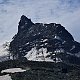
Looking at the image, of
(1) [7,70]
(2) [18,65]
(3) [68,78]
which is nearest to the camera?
(3) [68,78]

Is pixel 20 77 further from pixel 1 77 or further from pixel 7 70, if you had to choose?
pixel 7 70

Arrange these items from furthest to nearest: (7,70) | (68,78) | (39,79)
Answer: (7,70)
(68,78)
(39,79)

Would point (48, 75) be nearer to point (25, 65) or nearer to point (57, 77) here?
point (57, 77)

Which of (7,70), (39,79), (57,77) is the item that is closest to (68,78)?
(57,77)

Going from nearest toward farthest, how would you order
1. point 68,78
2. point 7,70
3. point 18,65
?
1. point 68,78
2. point 7,70
3. point 18,65

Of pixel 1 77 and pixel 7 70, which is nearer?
pixel 1 77

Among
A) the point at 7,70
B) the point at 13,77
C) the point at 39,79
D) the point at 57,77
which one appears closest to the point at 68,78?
the point at 57,77

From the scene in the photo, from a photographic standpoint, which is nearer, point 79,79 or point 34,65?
point 79,79

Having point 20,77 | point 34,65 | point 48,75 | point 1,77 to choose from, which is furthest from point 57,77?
point 34,65

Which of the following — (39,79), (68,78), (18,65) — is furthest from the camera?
(18,65)
